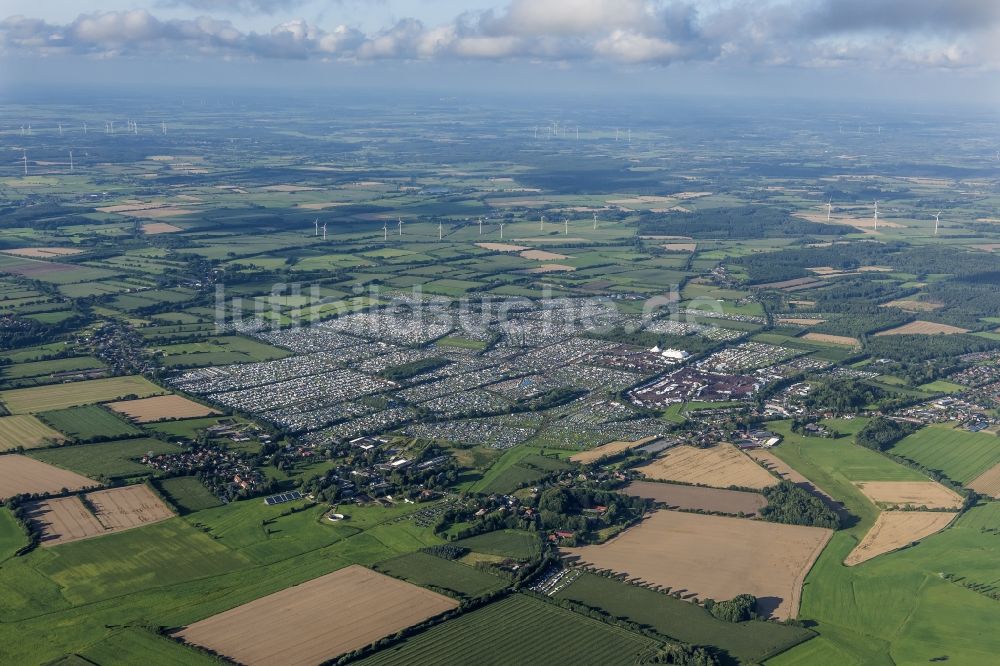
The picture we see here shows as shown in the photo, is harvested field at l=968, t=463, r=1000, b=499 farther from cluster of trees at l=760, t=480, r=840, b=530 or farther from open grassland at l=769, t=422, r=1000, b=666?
cluster of trees at l=760, t=480, r=840, b=530

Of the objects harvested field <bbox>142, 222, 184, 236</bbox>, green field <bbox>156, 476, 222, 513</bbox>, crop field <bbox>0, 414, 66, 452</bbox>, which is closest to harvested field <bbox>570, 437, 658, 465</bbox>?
green field <bbox>156, 476, 222, 513</bbox>

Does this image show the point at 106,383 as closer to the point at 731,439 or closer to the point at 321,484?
the point at 321,484

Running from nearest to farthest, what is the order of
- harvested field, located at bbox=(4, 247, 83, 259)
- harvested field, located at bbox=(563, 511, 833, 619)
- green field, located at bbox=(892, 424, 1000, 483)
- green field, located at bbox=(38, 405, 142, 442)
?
harvested field, located at bbox=(563, 511, 833, 619), green field, located at bbox=(892, 424, 1000, 483), green field, located at bbox=(38, 405, 142, 442), harvested field, located at bbox=(4, 247, 83, 259)

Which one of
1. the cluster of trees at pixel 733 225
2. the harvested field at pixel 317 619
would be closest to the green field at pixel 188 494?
the harvested field at pixel 317 619

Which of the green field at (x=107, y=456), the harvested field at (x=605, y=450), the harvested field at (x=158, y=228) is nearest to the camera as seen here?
the green field at (x=107, y=456)

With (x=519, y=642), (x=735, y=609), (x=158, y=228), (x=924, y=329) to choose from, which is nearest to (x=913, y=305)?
(x=924, y=329)

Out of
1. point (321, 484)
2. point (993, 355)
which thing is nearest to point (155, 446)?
point (321, 484)

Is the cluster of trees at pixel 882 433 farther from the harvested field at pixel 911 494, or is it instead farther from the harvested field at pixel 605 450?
the harvested field at pixel 605 450
